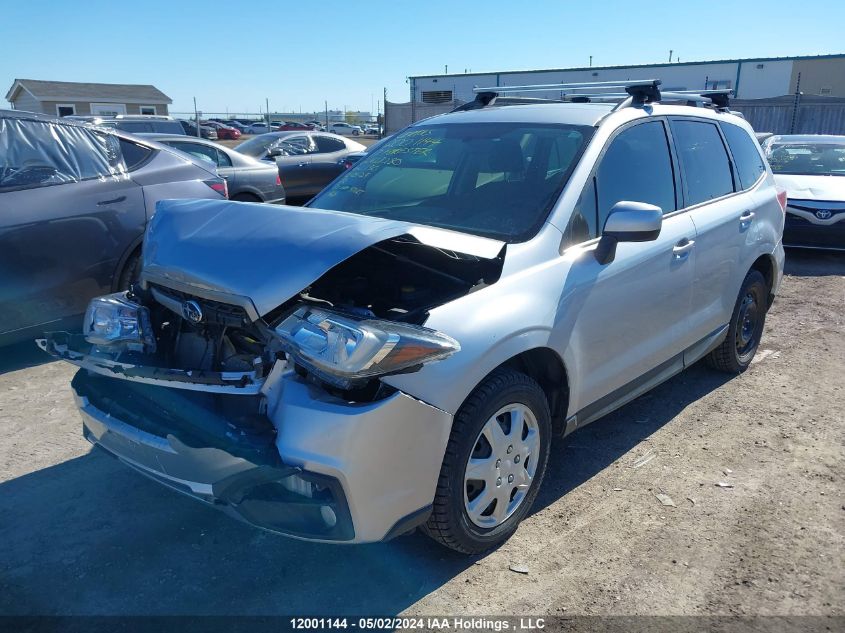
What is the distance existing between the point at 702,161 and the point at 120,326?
140 inches

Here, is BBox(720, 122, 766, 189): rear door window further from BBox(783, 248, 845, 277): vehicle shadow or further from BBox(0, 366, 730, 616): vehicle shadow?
BBox(783, 248, 845, 277): vehicle shadow

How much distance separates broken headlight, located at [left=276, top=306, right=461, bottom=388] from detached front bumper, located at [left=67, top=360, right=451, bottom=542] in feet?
0.34

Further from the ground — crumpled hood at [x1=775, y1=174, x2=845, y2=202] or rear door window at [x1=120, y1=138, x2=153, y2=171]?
rear door window at [x1=120, y1=138, x2=153, y2=171]

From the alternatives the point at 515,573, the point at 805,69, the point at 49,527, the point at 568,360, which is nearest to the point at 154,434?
the point at 49,527

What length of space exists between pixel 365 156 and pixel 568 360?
2072 mm

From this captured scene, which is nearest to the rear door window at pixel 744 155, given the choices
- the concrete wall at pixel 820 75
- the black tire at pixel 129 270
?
the black tire at pixel 129 270

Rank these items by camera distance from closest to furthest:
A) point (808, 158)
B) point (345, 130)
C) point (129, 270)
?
1. point (129, 270)
2. point (808, 158)
3. point (345, 130)

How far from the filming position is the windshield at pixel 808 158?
10141 millimetres

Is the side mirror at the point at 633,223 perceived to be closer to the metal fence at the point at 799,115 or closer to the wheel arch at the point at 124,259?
the wheel arch at the point at 124,259

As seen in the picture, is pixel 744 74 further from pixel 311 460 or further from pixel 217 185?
pixel 311 460

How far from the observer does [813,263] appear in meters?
9.34

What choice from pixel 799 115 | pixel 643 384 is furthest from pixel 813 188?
pixel 799 115

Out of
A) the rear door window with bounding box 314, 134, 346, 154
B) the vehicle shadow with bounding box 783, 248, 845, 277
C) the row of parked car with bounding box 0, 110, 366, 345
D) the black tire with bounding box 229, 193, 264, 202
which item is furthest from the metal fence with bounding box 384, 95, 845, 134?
the row of parked car with bounding box 0, 110, 366, 345

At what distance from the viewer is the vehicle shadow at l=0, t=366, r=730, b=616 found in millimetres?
2734
